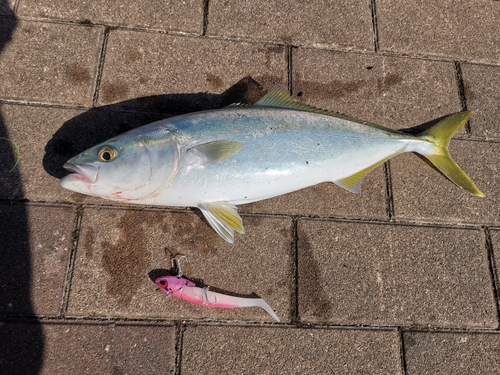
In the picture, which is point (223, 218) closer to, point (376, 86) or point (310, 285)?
point (310, 285)

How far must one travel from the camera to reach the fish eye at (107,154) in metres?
2.36

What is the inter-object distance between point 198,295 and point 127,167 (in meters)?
1.04

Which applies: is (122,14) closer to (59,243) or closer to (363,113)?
(59,243)

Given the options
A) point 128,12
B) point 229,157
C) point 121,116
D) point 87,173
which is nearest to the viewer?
point 87,173

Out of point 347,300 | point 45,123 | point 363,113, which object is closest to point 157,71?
point 45,123

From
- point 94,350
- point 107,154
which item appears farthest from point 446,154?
point 94,350

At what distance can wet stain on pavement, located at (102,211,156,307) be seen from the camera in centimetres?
256

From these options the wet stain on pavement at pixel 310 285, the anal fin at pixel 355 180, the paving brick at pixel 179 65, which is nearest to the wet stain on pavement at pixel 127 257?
the paving brick at pixel 179 65

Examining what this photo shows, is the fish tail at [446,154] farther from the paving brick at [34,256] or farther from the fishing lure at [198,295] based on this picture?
the paving brick at [34,256]

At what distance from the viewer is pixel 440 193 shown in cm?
298

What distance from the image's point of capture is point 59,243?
259 centimetres

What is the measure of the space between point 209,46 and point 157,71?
1.71ft

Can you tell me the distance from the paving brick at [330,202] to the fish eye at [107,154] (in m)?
A: 1.04

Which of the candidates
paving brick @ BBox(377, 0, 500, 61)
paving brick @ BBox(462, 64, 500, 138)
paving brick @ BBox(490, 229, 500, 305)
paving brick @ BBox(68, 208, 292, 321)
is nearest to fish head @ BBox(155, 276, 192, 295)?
paving brick @ BBox(68, 208, 292, 321)
